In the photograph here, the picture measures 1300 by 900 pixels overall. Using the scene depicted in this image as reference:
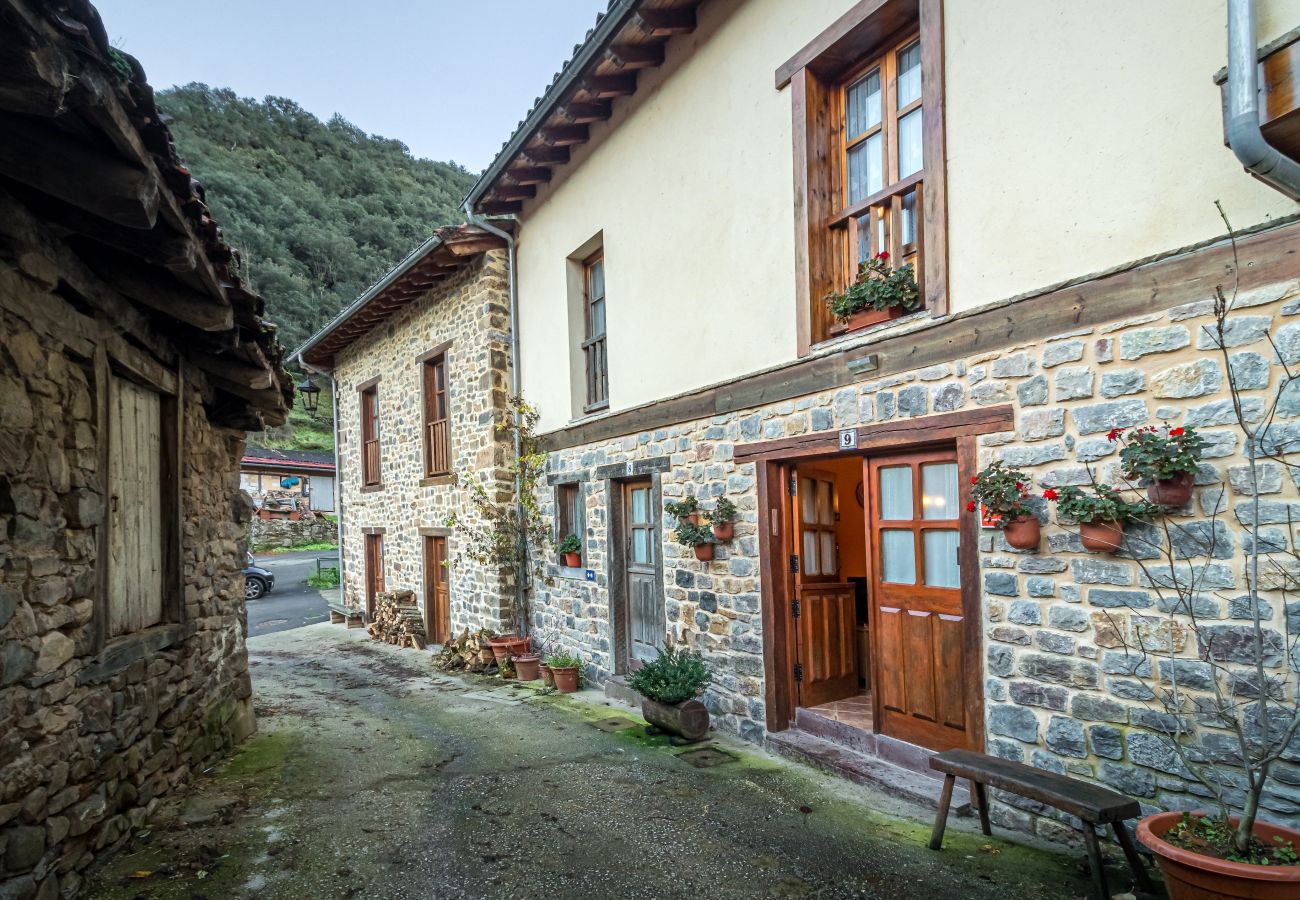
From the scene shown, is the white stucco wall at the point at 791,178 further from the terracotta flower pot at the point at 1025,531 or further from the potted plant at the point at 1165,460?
the terracotta flower pot at the point at 1025,531

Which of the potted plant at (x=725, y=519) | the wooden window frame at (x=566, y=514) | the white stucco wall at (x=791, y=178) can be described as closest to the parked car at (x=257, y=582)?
the white stucco wall at (x=791, y=178)

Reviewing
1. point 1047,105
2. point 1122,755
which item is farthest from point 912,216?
point 1122,755

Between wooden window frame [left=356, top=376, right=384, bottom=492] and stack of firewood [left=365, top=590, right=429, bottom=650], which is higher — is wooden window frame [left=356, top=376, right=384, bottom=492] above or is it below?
above

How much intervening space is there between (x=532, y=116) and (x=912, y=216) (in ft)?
13.6

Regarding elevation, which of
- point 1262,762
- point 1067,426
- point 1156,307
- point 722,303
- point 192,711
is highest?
point 722,303

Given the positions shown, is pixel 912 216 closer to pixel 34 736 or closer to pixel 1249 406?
pixel 1249 406

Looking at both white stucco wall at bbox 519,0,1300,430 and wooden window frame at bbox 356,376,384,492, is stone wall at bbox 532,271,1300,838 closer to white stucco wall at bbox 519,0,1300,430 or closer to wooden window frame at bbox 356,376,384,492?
white stucco wall at bbox 519,0,1300,430

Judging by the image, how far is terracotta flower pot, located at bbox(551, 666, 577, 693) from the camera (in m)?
7.20

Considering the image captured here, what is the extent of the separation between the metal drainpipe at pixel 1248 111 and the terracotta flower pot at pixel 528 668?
7.21m

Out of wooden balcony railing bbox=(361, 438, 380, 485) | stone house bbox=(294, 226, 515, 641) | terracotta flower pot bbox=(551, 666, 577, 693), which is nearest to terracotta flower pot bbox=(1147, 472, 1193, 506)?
terracotta flower pot bbox=(551, 666, 577, 693)

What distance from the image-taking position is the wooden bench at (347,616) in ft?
41.0

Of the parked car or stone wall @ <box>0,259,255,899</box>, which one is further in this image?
the parked car

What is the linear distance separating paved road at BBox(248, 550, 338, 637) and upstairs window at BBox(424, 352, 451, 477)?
5.50 meters

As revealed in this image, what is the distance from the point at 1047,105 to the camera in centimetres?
337
